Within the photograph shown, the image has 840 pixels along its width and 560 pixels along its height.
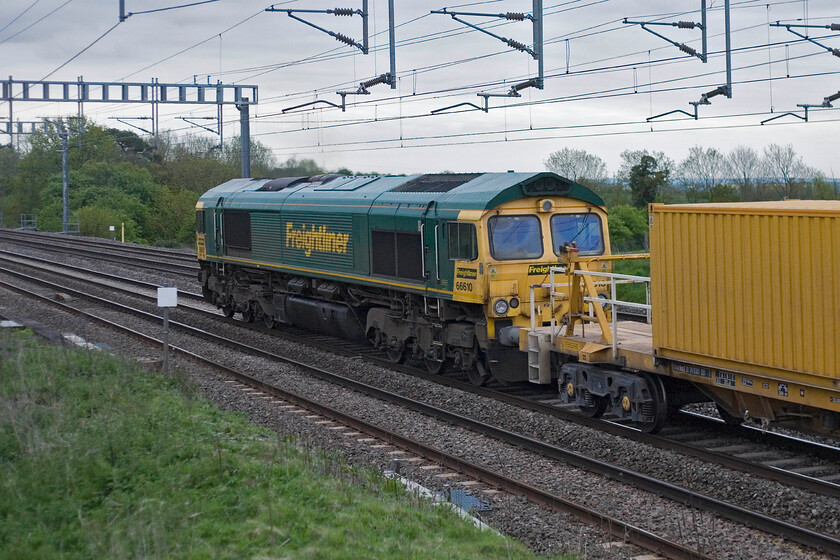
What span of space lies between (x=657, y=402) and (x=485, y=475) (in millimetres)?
2619

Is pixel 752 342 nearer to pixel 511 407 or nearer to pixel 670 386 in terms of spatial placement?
pixel 670 386


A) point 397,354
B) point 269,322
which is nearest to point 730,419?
point 397,354

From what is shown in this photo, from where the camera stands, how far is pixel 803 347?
967cm

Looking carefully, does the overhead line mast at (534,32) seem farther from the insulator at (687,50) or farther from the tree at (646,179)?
the tree at (646,179)

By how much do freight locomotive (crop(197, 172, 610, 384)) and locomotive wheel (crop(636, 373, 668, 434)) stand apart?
268 cm

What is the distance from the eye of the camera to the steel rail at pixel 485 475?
8.23 metres

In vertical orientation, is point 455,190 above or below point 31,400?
above

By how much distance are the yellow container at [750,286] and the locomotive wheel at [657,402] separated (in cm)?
56

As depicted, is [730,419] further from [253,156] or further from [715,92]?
[253,156]

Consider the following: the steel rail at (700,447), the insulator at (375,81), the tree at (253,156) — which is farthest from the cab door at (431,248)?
the tree at (253,156)

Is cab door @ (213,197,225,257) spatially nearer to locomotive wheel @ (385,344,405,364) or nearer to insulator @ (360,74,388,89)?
insulator @ (360,74,388,89)

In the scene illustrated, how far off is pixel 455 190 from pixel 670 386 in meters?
5.59

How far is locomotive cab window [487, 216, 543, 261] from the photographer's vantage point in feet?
49.4

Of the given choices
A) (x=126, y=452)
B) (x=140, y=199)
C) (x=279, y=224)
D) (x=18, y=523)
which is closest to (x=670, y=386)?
(x=126, y=452)
